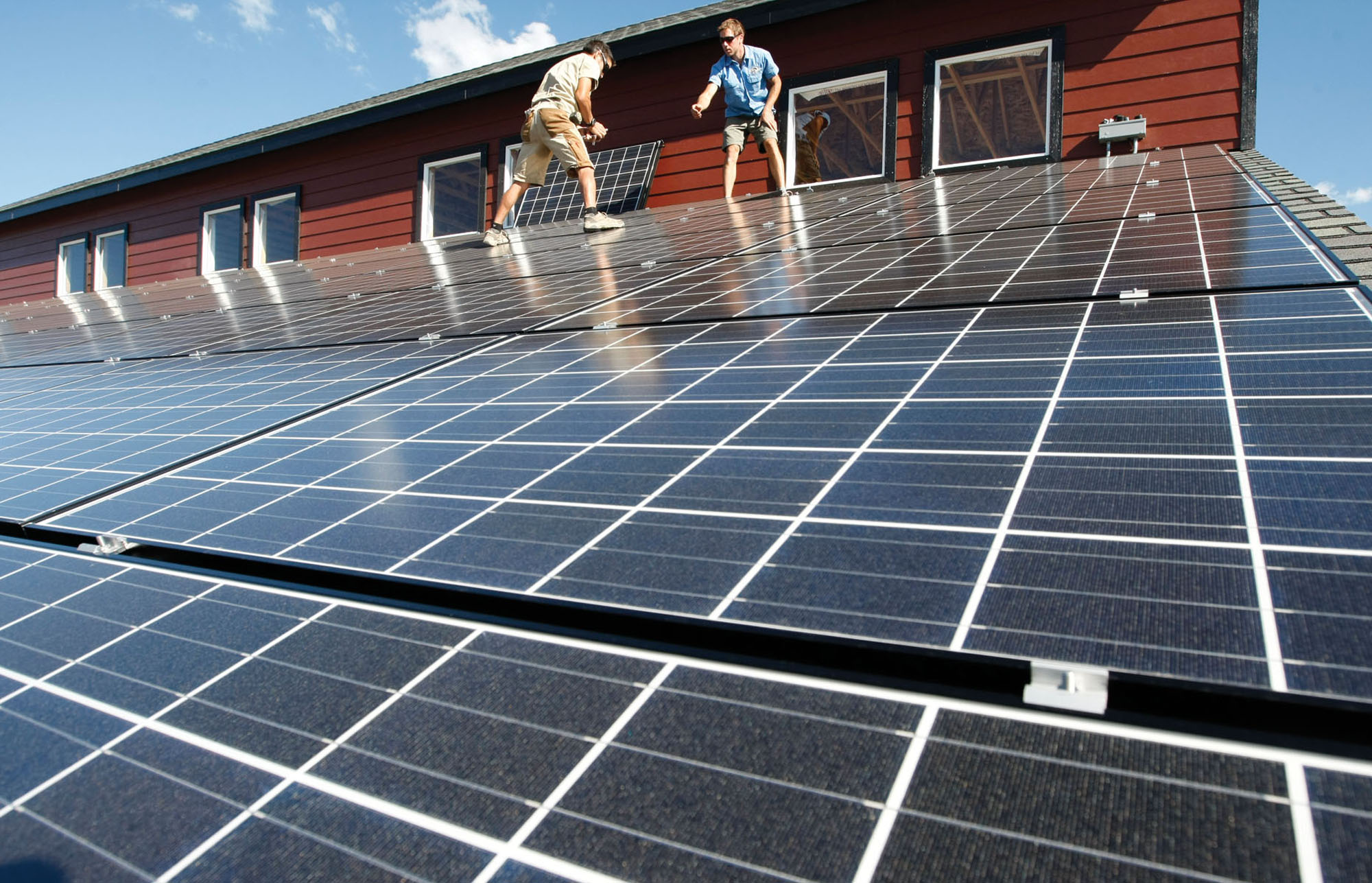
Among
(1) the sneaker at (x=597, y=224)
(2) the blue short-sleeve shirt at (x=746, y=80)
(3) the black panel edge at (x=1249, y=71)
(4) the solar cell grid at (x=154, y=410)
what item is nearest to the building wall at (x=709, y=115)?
(3) the black panel edge at (x=1249, y=71)

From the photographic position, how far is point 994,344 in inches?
134

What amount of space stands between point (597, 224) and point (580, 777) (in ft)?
34.1

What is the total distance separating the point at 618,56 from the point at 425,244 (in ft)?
16.1

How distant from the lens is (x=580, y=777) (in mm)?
1324

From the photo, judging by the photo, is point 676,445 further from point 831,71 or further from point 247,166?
point 247,166

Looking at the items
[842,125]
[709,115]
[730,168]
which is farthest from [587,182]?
[842,125]

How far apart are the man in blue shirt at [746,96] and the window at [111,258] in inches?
724

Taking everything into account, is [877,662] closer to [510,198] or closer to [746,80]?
[510,198]

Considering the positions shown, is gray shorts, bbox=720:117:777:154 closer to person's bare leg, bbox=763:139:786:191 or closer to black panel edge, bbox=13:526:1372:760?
person's bare leg, bbox=763:139:786:191

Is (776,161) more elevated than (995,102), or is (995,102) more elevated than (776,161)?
(995,102)

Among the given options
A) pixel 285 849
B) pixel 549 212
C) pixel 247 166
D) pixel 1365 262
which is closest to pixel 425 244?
pixel 549 212

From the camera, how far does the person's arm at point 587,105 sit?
10.5 m

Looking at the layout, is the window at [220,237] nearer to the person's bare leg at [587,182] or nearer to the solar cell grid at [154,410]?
the person's bare leg at [587,182]

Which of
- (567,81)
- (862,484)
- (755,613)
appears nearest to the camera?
(755,613)
